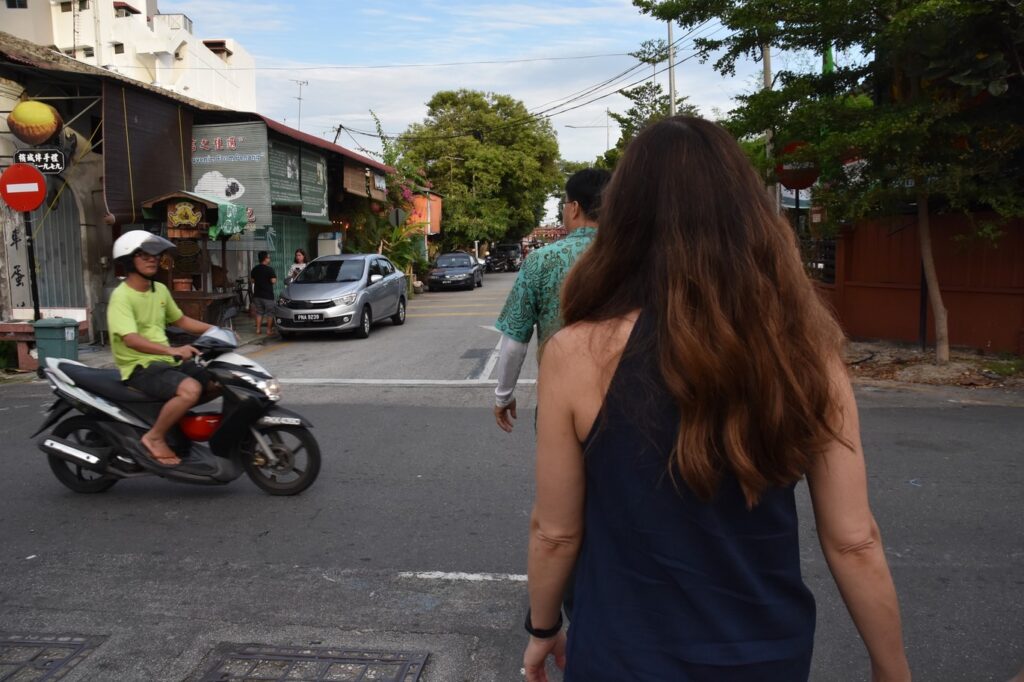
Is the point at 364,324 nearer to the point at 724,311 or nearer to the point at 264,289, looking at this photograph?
the point at 264,289

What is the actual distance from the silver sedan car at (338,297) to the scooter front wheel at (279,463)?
9833 mm

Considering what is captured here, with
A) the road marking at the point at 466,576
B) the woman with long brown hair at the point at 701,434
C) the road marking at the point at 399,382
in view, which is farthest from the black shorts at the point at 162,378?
the road marking at the point at 399,382

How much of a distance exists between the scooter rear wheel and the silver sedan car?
957 cm

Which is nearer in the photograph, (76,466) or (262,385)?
(262,385)

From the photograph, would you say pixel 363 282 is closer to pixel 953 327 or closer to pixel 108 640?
pixel 953 327

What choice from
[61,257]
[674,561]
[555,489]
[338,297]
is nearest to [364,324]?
[338,297]

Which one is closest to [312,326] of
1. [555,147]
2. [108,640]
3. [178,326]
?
[178,326]

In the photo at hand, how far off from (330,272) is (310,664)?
45.1 feet

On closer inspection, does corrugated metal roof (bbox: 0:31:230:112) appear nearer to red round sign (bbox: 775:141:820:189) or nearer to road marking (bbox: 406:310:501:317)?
road marking (bbox: 406:310:501:317)

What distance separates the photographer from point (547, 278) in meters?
3.42

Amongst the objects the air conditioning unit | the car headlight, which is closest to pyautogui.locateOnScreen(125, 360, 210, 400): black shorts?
the car headlight

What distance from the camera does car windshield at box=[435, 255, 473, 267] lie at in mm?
32625

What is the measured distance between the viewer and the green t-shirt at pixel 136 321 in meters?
5.41

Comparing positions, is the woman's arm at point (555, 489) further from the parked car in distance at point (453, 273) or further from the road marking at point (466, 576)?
the parked car in distance at point (453, 273)
